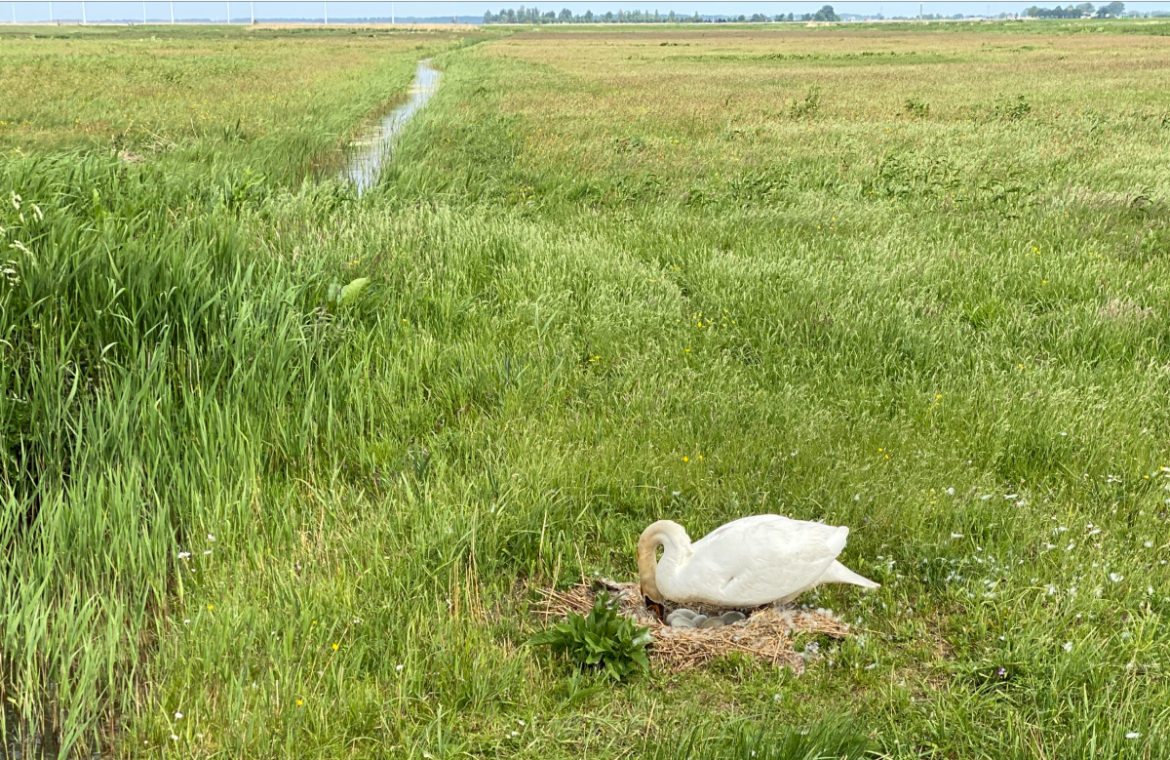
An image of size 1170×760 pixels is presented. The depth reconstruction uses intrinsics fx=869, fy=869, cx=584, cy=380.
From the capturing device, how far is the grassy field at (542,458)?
2.94 m

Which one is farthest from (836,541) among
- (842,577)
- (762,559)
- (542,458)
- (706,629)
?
(542,458)

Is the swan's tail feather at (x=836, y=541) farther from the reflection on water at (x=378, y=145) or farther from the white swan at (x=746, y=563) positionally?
the reflection on water at (x=378, y=145)

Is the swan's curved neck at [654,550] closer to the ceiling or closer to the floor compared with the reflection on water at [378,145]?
closer to the floor

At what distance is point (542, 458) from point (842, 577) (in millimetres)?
1598

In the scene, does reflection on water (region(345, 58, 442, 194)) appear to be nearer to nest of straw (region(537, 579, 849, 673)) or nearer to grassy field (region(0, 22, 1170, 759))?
grassy field (region(0, 22, 1170, 759))

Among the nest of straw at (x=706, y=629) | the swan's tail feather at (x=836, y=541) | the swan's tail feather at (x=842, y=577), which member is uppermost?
the swan's tail feather at (x=836, y=541)

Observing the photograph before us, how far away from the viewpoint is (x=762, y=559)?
3.34m

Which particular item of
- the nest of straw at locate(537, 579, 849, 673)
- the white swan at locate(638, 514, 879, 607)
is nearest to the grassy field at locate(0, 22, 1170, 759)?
the nest of straw at locate(537, 579, 849, 673)

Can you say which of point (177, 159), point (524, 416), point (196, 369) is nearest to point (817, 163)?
point (177, 159)

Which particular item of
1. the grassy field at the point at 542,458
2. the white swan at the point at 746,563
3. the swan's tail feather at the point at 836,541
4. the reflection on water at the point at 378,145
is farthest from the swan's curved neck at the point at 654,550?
the reflection on water at the point at 378,145

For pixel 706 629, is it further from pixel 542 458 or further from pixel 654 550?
pixel 542 458

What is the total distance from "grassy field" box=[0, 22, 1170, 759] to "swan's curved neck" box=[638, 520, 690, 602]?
33 cm

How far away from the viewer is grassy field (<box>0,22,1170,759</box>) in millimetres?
2941

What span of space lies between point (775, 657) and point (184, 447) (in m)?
3.06
